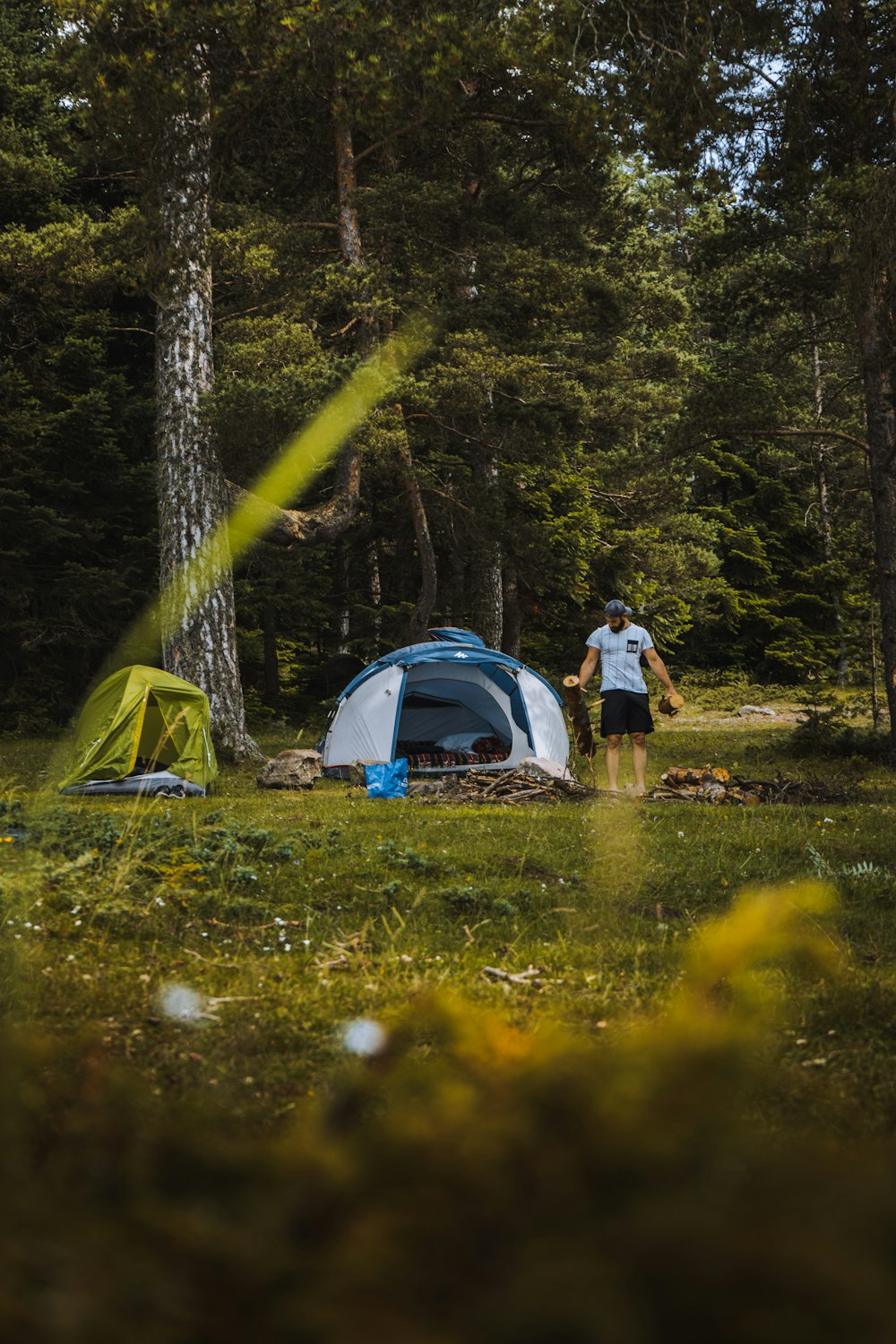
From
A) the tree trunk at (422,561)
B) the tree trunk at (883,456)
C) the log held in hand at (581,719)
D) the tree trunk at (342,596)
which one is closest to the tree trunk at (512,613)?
the tree trunk at (342,596)

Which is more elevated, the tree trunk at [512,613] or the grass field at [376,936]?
the tree trunk at [512,613]

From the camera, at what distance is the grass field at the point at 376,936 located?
3094 mm

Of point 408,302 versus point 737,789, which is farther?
point 408,302

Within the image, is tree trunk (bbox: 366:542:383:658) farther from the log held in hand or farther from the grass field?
the grass field

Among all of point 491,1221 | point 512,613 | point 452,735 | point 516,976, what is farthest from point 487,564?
point 491,1221

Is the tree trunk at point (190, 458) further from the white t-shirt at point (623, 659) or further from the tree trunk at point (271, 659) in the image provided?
the tree trunk at point (271, 659)

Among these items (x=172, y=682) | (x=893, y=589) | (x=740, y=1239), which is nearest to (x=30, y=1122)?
(x=740, y=1239)

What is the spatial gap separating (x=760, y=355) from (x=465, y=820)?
9194 millimetres

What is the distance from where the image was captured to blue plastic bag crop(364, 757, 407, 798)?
11164 mm

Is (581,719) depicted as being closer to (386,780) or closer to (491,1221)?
(386,780)

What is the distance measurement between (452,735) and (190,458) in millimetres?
5172

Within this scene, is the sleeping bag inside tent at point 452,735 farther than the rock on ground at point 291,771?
Yes

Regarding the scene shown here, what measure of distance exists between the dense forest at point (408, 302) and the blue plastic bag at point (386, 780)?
10.0 feet

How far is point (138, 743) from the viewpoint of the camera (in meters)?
10.7
